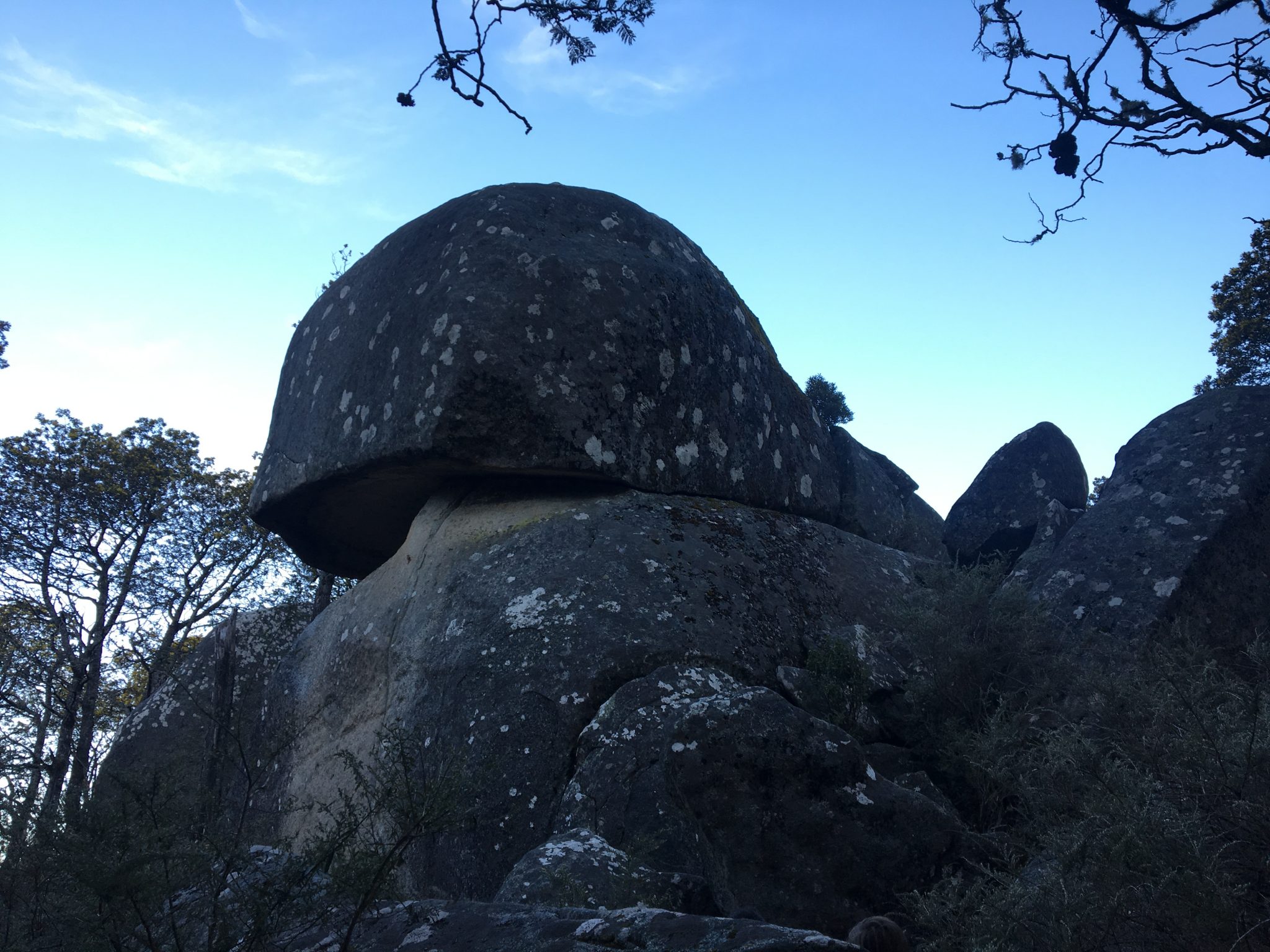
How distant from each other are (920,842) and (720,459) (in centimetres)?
367

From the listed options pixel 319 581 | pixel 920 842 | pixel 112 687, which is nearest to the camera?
pixel 920 842

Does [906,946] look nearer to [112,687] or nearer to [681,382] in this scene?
[681,382]

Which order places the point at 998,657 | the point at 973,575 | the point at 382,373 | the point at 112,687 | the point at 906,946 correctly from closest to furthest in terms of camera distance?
A: the point at 906,946 < the point at 998,657 < the point at 973,575 < the point at 382,373 < the point at 112,687

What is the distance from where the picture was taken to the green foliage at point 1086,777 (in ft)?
10.0

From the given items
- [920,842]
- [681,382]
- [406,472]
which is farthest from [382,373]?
[920,842]

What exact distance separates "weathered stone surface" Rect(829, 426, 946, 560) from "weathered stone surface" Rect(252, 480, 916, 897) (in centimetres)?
111

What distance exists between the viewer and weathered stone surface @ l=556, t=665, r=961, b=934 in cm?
447

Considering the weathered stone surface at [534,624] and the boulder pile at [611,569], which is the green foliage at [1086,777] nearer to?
the boulder pile at [611,569]

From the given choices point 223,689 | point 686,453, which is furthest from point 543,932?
point 223,689

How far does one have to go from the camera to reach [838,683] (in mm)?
6074

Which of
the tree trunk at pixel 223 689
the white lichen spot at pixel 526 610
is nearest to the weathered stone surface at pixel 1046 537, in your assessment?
the white lichen spot at pixel 526 610

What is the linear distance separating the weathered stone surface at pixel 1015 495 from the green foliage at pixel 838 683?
3854 mm

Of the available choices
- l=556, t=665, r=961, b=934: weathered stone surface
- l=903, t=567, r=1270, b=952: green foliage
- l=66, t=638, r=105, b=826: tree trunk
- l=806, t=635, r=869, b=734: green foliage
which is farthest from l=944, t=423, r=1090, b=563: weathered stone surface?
l=66, t=638, r=105, b=826: tree trunk

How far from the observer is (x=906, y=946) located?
116 inches
